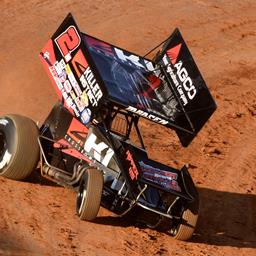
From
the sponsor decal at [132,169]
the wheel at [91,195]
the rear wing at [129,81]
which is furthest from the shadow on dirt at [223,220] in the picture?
the rear wing at [129,81]

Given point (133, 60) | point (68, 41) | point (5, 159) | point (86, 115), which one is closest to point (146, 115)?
point (86, 115)

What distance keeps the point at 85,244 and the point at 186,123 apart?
2.48 m

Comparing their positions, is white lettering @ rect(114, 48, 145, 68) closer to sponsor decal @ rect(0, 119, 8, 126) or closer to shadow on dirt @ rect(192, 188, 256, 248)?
sponsor decal @ rect(0, 119, 8, 126)

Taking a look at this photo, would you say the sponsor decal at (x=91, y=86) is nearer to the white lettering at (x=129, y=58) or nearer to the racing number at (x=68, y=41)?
the racing number at (x=68, y=41)

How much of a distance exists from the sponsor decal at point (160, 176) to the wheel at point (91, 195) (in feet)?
2.33

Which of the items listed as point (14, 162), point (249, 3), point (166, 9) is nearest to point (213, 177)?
point (14, 162)

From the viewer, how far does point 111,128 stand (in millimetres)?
13820

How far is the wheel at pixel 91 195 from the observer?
12.4 metres

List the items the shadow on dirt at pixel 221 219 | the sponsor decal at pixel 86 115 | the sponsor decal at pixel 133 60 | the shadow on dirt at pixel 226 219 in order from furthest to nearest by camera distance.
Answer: the sponsor decal at pixel 133 60 → the shadow on dirt at pixel 226 219 → the shadow on dirt at pixel 221 219 → the sponsor decal at pixel 86 115

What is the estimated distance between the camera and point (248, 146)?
59.0ft

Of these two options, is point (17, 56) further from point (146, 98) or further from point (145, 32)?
point (146, 98)

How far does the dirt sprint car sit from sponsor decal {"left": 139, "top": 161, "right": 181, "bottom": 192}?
0.02 meters

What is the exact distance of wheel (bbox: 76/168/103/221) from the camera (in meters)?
12.4

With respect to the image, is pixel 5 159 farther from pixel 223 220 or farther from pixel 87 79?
pixel 223 220
